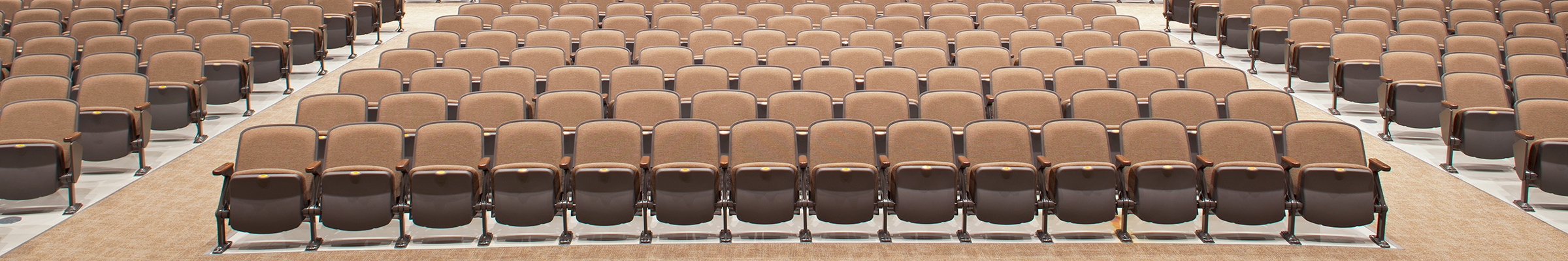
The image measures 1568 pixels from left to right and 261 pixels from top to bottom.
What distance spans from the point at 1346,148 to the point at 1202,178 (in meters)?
0.52

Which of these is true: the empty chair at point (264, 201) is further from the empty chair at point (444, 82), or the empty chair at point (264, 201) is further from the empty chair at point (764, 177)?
the empty chair at point (764, 177)

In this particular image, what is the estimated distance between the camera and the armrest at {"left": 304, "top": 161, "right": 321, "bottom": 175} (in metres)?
2.42

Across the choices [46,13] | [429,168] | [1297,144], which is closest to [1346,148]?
[1297,144]

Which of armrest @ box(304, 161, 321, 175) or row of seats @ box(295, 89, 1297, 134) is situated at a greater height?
row of seats @ box(295, 89, 1297, 134)

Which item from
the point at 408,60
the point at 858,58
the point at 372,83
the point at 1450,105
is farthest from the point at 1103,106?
the point at 408,60

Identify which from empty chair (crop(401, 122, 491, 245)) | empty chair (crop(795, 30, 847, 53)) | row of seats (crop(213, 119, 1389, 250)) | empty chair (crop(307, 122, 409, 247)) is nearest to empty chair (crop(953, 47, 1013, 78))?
empty chair (crop(795, 30, 847, 53))

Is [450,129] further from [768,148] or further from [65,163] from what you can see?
[65,163]

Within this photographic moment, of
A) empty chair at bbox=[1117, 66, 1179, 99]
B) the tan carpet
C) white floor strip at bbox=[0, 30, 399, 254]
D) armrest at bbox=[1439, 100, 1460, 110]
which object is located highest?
empty chair at bbox=[1117, 66, 1179, 99]

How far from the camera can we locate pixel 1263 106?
10.2ft

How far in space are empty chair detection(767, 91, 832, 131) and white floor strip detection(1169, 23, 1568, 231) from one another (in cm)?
176

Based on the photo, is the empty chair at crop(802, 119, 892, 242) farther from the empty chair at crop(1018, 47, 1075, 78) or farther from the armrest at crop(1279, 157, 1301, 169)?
the empty chair at crop(1018, 47, 1075, 78)

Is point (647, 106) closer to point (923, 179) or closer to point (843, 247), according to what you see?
point (843, 247)

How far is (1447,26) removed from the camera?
5168 mm

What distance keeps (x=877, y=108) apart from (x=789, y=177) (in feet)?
2.39
